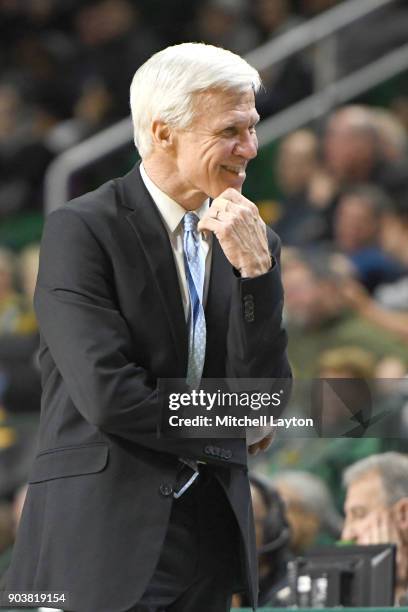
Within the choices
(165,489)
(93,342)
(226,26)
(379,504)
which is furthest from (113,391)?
(226,26)

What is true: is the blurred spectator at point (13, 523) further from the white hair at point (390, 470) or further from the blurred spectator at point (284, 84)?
the blurred spectator at point (284, 84)

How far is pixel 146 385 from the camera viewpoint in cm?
241

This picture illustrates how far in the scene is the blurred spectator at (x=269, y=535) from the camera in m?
3.88

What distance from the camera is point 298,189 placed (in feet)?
22.5

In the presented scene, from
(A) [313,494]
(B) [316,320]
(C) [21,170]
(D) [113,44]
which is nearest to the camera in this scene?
(A) [313,494]

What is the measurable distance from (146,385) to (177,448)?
119mm

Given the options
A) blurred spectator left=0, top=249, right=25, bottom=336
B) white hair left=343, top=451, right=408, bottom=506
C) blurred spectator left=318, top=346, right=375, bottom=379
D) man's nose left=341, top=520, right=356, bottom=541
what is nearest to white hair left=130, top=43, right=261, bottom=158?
white hair left=343, top=451, right=408, bottom=506

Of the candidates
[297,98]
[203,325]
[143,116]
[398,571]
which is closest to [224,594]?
[203,325]

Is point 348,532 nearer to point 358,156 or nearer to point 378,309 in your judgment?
point 378,309

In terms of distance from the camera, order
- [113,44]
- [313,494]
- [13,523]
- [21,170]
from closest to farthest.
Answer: [313,494] → [13,523] → [21,170] → [113,44]

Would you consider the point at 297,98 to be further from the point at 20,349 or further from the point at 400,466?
the point at 400,466

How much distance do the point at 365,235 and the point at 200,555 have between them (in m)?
4.44

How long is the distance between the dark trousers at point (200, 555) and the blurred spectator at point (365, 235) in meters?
4.29

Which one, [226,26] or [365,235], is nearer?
[365,235]
